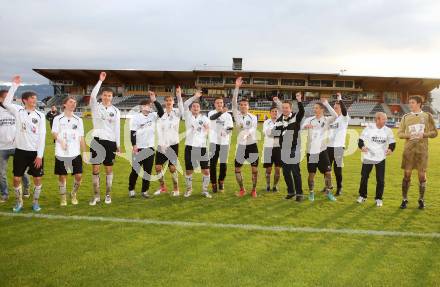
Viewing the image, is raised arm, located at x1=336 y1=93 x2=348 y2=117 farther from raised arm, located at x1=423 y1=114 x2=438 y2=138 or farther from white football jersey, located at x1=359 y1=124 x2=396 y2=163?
raised arm, located at x1=423 y1=114 x2=438 y2=138

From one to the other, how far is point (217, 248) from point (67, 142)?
3.93 m

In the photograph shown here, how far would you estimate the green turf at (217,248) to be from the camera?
415 cm

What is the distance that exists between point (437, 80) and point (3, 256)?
63634 millimetres

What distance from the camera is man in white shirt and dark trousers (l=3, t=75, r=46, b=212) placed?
6.74m

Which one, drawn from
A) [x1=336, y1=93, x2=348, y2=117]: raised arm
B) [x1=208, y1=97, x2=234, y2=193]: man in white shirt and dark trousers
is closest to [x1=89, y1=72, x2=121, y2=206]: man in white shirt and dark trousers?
[x1=208, y1=97, x2=234, y2=193]: man in white shirt and dark trousers

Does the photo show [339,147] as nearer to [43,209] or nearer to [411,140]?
[411,140]

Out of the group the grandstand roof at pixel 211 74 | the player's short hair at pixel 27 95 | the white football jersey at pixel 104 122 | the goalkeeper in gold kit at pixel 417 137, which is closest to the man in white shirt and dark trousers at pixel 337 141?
the goalkeeper in gold kit at pixel 417 137

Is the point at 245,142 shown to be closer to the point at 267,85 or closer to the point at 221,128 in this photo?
the point at 221,128

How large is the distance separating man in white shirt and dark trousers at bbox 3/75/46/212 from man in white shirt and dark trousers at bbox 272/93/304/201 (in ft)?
16.5

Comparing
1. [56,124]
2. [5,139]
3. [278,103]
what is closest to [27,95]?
[56,124]

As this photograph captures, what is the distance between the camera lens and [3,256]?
181 inches

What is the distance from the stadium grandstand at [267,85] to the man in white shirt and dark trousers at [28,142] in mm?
48197

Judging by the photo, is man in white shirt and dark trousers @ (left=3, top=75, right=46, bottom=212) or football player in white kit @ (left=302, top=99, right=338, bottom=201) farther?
football player in white kit @ (left=302, top=99, right=338, bottom=201)

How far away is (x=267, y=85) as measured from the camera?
5806 centimetres
